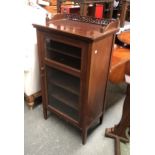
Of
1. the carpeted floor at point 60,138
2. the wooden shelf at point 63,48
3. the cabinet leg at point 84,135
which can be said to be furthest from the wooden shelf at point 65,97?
the wooden shelf at point 63,48

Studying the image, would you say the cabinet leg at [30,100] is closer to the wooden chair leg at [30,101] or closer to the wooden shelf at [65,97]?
the wooden chair leg at [30,101]

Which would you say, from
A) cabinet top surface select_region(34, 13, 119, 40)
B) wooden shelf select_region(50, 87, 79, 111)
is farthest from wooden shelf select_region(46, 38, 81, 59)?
wooden shelf select_region(50, 87, 79, 111)

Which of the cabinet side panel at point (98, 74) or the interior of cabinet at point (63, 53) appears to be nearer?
the cabinet side panel at point (98, 74)

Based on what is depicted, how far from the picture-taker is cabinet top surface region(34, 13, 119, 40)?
119 cm

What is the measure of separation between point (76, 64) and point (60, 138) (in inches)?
30.3

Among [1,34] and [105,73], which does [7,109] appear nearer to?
[1,34]

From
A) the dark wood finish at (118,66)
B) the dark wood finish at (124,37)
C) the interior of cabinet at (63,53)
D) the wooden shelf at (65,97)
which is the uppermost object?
the dark wood finish at (124,37)

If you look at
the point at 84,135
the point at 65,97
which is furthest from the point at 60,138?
the point at 65,97

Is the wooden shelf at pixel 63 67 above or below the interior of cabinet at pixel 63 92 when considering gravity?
above

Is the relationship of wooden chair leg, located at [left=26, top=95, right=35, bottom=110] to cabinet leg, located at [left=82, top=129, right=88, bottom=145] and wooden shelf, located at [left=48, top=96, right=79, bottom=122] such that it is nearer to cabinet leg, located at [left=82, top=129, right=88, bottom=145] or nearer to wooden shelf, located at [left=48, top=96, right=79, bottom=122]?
wooden shelf, located at [left=48, top=96, right=79, bottom=122]

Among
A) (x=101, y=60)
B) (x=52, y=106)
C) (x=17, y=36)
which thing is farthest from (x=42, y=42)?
(x=17, y=36)

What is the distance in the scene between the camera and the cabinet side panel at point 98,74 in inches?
50.1

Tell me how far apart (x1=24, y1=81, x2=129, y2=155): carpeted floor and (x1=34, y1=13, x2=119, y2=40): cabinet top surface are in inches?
26.9
